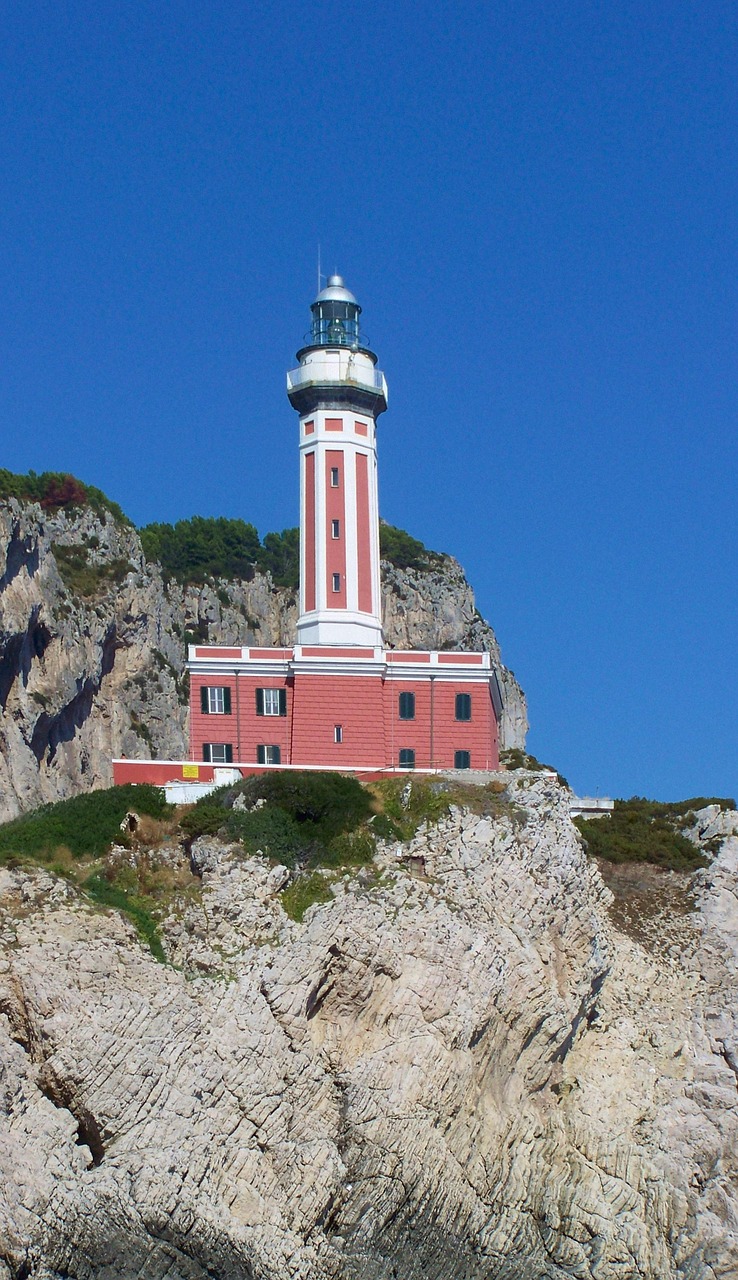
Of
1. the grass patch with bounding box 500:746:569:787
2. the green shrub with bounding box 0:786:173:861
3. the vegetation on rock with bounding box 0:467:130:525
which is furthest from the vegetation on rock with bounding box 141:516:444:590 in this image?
the green shrub with bounding box 0:786:173:861

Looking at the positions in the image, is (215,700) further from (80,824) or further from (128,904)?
(128,904)

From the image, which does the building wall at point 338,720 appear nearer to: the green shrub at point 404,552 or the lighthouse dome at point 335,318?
the lighthouse dome at point 335,318

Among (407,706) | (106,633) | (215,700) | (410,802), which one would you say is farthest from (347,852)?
(106,633)

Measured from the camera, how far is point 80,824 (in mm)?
38781

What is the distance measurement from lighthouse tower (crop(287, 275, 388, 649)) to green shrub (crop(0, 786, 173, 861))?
7.94 metres

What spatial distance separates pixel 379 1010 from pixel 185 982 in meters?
4.20

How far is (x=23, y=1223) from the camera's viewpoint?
3084 cm

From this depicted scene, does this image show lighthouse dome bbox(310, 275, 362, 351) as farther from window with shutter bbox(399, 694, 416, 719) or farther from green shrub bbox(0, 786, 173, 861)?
green shrub bbox(0, 786, 173, 861)

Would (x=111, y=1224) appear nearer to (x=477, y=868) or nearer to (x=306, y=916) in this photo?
(x=306, y=916)

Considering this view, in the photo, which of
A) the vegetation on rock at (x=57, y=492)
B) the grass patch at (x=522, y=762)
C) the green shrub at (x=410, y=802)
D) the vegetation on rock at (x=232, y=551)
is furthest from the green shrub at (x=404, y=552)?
the green shrub at (x=410, y=802)

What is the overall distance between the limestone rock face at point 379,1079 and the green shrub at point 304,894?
0.33m

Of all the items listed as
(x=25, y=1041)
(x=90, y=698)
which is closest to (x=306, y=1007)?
(x=25, y=1041)

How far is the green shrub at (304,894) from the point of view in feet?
121

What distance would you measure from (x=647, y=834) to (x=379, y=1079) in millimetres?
15370
